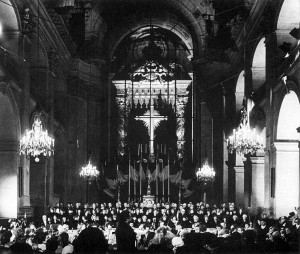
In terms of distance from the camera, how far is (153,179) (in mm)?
32438

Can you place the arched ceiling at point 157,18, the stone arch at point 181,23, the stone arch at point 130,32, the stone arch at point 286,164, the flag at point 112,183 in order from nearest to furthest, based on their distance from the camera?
the stone arch at point 286,164 → the flag at point 112,183 → the stone arch at point 181,23 → the arched ceiling at point 157,18 → the stone arch at point 130,32

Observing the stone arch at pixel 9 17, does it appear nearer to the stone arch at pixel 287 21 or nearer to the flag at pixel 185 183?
the stone arch at pixel 287 21

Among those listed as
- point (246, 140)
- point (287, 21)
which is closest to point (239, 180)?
point (246, 140)

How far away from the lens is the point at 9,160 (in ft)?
64.5

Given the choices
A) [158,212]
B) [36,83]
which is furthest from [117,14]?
[158,212]

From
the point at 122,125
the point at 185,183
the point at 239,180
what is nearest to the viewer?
the point at 239,180

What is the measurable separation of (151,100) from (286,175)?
58.3 feet

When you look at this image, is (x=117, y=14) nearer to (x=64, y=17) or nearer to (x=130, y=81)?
(x=130, y=81)

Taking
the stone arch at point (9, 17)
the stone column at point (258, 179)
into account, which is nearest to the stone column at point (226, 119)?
the stone column at point (258, 179)

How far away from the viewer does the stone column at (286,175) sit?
61.0 ft

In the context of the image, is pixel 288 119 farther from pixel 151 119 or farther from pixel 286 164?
pixel 151 119

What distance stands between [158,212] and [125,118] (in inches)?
468

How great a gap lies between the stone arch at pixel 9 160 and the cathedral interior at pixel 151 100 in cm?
3

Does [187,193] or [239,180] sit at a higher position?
[239,180]
